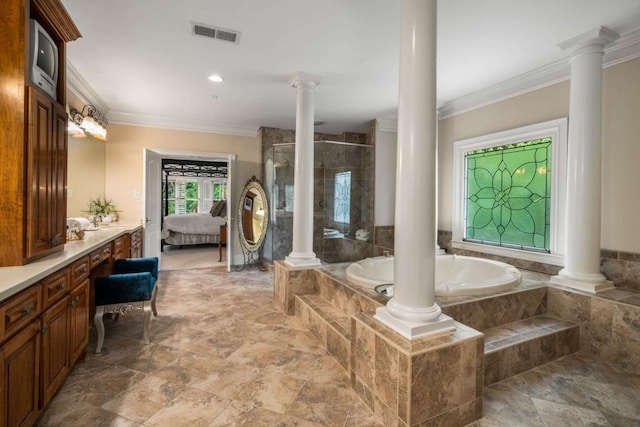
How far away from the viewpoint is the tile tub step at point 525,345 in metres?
1.99

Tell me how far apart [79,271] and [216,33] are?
2.08 metres

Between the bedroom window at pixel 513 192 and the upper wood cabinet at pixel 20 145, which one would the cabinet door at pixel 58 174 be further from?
the bedroom window at pixel 513 192

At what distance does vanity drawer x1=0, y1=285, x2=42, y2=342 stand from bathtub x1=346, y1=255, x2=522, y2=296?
2063mm

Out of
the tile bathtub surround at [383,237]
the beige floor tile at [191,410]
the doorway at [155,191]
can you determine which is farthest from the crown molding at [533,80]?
the beige floor tile at [191,410]

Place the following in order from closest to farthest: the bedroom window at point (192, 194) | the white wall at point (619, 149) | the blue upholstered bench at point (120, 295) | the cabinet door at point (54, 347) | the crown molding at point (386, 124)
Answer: the cabinet door at point (54, 347)
the blue upholstered bench at point (120, 295)
the white wall at point (619, 149)
the crown molding at point (386, 124)
the bedroom window at point (192, 194)

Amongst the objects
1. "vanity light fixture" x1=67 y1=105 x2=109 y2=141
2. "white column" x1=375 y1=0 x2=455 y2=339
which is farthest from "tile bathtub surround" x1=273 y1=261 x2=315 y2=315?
"vanity light fixture" x1=67 y1=105 x2=109 y2=141

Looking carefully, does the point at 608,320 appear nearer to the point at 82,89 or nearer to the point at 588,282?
the point at 588,282

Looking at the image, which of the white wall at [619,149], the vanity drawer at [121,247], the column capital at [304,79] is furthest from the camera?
the column capital at [304,79]

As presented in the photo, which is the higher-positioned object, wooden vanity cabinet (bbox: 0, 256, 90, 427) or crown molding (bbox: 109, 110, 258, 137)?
crown molding (bbox: 109, 110, 258, 137)

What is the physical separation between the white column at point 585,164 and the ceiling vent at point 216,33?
9.11ft

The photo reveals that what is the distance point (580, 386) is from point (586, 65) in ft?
8.11

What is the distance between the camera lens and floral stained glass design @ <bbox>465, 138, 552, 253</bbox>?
10.9 feet

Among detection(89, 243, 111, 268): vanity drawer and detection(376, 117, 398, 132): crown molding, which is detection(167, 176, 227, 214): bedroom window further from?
detection(89, 243, 111, 268): vanity drawer

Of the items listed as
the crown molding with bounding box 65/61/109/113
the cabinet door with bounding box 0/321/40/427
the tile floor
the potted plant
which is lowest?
the tile floor
